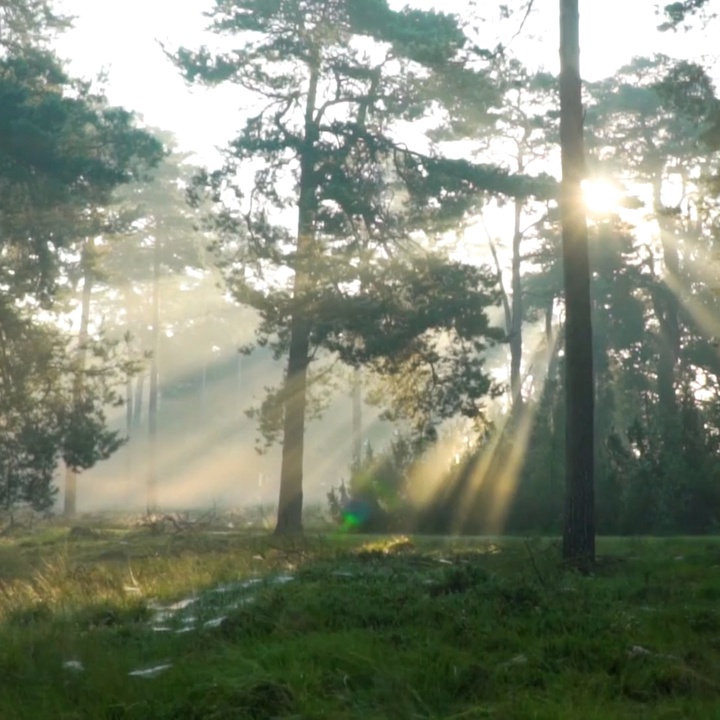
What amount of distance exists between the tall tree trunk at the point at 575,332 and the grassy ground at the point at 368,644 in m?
1.28

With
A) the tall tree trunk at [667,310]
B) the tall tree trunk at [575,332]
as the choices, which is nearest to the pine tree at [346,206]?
the tall tree trunk at [575,332]

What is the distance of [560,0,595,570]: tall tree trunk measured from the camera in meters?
17.7

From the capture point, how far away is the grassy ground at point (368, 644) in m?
8.98

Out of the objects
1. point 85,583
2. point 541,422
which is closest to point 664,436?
point 541,422

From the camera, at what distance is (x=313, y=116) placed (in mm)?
32219

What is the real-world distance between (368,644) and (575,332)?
849 cm

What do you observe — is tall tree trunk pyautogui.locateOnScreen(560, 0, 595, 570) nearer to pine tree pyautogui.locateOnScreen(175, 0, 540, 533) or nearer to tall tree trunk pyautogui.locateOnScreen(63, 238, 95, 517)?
pine tree pyautogui.locateOnScreen(175, 0, 540, 533)

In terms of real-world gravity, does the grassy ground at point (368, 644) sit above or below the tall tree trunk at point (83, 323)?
below

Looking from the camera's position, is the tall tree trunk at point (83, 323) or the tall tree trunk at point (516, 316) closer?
the tall tree trunk at point (83, 323)

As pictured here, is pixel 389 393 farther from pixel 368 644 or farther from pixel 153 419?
pixel 153 419

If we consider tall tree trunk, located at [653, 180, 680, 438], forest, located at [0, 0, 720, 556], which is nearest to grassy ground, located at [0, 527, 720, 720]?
forest, located at [0, 0, 720, 556]

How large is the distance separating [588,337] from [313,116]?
16246 millimetres

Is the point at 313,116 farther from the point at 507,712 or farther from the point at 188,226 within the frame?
the point at 188,226

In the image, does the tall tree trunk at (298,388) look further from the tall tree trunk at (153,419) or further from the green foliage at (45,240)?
the tall tree trunk at (153,419)
